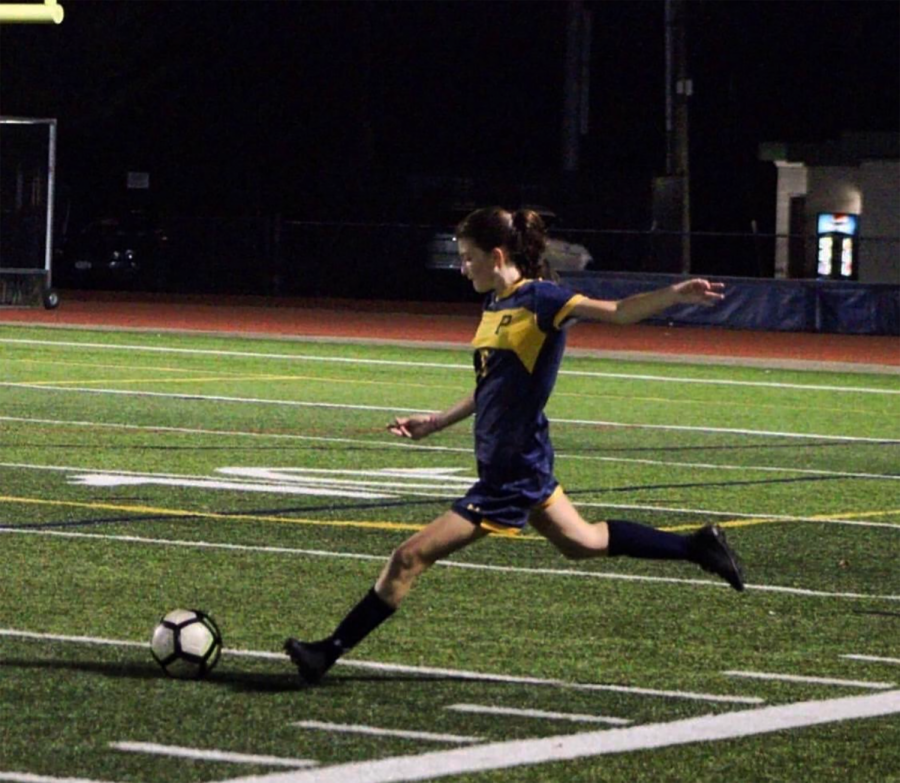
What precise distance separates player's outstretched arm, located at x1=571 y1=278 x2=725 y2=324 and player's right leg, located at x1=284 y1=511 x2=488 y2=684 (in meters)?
0.87

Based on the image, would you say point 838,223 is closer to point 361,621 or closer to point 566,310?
point 566,310

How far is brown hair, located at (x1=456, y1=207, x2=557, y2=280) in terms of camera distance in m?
Result: 8.91

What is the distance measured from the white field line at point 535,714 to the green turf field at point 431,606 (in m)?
0.02

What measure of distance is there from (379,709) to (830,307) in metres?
30.0

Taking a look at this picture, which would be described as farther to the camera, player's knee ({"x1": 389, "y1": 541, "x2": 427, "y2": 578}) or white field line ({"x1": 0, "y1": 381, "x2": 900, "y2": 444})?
white field line ({"x1": 0, "y1": 381, "x2": 900, "y2": 444})

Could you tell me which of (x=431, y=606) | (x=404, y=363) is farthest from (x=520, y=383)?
(x=404, y=363)

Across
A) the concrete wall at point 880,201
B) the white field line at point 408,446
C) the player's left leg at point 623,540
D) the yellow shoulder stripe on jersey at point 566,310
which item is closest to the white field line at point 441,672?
the player's left leg at point 623,540

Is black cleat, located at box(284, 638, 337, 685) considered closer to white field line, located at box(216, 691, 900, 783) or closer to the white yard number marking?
white field line, located at box(216, 691, 900, 783)

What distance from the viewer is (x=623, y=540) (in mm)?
9273

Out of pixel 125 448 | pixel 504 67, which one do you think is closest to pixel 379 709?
pixel 125 448

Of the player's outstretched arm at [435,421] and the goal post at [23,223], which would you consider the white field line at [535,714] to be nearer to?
the player's outstretched arm at [435,421]

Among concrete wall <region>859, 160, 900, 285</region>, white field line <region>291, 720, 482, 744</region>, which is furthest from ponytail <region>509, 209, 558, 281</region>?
A: concrete wall <region>859, 160, 900, 285</region>

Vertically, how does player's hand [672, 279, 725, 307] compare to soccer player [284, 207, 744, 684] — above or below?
above

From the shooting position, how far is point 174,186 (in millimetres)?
56375
